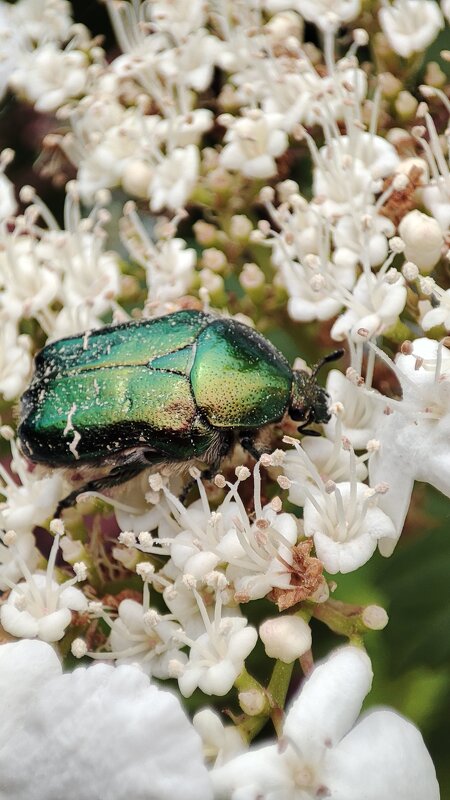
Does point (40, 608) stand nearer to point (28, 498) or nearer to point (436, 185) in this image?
point (28, 498)

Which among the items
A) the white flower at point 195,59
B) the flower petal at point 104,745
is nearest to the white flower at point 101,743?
the flower petal at point 104,745

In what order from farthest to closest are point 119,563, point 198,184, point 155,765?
point 198,184 → point 119,563 → point 155,765

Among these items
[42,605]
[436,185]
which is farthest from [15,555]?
[436,185]

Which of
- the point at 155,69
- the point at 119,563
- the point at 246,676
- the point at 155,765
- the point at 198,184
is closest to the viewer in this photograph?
the point at 155,765

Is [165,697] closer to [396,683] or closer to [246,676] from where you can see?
[246,676]

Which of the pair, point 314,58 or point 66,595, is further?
point 314,58

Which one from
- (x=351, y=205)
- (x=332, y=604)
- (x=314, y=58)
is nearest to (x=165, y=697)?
(x=332, y=604)
